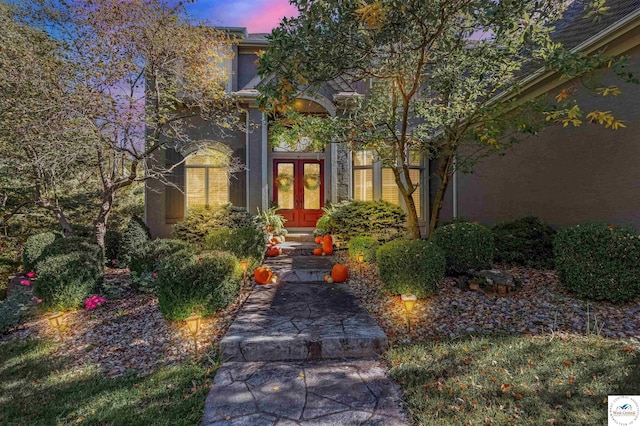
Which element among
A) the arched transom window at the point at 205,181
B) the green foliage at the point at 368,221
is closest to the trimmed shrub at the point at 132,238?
the arched transom window at the point at 205,181

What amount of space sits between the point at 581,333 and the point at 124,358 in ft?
17.2

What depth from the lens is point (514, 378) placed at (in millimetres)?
2654

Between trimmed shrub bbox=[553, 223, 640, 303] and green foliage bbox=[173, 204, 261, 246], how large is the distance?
6502 mm

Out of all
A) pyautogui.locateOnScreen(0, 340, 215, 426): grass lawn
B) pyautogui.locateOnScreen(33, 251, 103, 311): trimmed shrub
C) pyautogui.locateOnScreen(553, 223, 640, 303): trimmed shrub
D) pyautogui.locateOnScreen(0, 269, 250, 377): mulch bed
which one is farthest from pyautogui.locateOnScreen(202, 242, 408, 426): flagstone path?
pyautogui.locateOnScreen(553, 223, 640, 303): trimmed shrub

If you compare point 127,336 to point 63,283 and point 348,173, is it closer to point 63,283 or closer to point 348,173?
point 63,283

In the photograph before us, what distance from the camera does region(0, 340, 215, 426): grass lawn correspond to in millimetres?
2490

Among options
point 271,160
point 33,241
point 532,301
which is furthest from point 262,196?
point 532,301

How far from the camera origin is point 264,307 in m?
4.51

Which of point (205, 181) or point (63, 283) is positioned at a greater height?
point (205, 181)

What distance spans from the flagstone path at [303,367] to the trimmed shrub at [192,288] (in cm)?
41

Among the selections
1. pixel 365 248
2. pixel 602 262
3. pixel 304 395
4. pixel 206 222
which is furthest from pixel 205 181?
pixel 602 262

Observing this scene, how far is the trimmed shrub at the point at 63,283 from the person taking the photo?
4629mm

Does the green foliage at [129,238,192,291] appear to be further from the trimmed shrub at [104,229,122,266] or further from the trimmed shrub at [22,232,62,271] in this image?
the trimmed shrub at [22,232,62,271]

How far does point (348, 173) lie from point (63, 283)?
7368 mm
